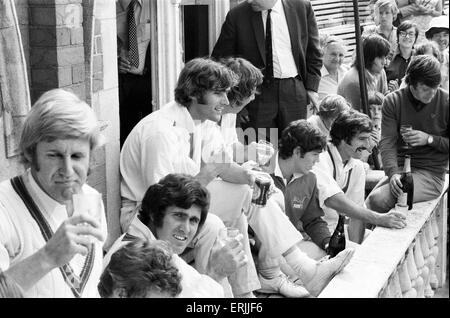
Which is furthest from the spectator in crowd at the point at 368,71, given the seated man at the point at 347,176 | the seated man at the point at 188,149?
the seated man at the point at 188,149

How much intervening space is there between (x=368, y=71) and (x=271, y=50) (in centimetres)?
152

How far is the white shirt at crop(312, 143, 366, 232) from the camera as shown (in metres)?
6.05

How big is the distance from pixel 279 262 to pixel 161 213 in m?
1.43

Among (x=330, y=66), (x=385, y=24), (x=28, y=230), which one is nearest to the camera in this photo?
(x=28, y=230)

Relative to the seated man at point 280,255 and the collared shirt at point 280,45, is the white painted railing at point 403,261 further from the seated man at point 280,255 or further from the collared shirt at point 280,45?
the collared shirt at point 280,45

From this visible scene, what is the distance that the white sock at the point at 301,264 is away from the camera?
17.7 feet

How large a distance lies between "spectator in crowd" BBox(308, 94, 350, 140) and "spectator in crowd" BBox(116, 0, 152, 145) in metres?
1.26

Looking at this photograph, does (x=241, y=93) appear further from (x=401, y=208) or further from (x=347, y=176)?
(x=401, y=208)

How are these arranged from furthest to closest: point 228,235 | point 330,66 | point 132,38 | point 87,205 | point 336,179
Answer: point 330,66 → point 132,38 → point 336,179 → point 228,235 → point 87,205

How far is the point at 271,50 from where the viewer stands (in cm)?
745

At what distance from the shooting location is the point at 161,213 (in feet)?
14.3

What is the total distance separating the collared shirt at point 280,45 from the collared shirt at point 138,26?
920mm

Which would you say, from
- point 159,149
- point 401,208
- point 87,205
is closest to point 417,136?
point 401,208
